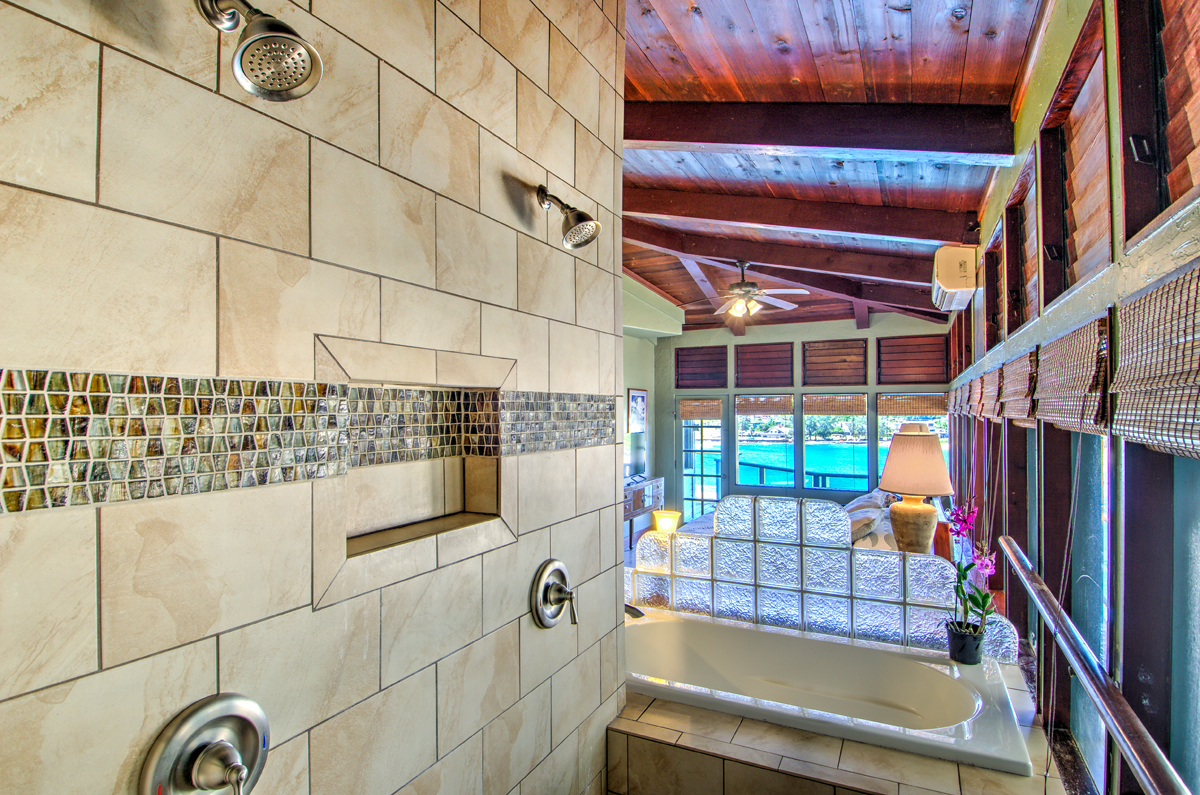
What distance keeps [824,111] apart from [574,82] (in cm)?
115

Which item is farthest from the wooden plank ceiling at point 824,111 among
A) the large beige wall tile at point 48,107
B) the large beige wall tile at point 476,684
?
the large beige wall tile at point 476,684

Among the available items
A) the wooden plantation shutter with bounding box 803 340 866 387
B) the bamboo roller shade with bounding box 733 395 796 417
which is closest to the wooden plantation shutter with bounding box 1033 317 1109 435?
the wooden plantation shutter with bounding box 803 340 866 387

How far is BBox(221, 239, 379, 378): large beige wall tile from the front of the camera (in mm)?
790

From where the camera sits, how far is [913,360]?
6.61m

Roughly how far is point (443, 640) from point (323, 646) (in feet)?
0.95

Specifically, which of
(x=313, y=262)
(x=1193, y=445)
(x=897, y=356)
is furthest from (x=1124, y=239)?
(x=897, y=356)

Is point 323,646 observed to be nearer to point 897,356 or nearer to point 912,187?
point 912,187

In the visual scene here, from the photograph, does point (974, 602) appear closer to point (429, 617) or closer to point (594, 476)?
point (594, 476)

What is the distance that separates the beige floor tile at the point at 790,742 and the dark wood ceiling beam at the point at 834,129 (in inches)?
81.2

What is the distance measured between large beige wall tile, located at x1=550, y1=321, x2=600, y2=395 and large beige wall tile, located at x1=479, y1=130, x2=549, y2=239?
27 cm

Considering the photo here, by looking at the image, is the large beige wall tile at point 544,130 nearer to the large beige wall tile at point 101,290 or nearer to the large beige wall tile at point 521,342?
the large beige wall tile at point 521,342

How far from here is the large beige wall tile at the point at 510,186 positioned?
4.26 feet

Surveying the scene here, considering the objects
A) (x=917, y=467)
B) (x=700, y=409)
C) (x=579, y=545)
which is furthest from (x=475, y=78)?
(x=700, y=409)

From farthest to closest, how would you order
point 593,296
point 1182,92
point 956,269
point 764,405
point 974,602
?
point 764,405
point 956,269
point 974,602
point 593,296
point 1182,92
